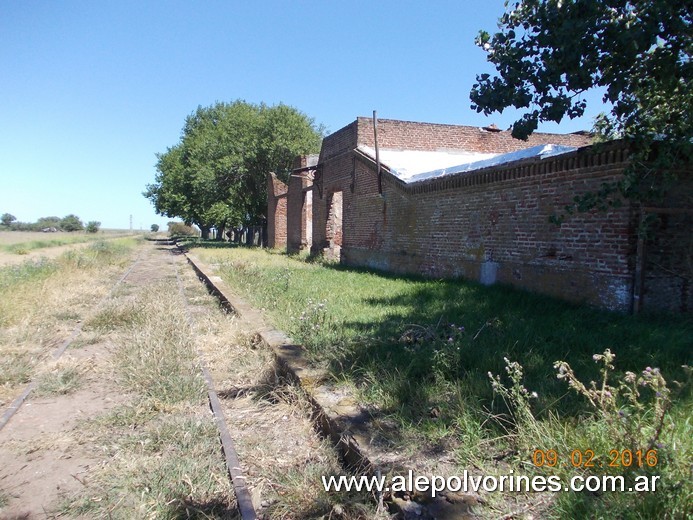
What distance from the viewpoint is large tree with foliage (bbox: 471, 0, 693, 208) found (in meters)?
4.66

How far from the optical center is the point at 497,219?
8664 millimetres

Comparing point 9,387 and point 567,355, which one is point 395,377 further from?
point 9,387

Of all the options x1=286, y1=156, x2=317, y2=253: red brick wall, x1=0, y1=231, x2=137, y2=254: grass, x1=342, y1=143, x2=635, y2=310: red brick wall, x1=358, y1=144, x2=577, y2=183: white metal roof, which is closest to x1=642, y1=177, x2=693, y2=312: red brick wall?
x1=342, y1=143, x2=635, y2=310: red brick wall

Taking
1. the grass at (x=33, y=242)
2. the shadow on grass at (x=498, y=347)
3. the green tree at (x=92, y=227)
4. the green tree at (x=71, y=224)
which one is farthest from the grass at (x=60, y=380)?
the green tree at (x=71, y=224)

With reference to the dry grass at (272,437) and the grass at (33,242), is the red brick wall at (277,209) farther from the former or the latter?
the dry grass at (272,437)

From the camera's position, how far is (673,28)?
454 cm

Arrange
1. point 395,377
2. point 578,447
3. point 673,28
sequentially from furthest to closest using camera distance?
1. point 673,28
2. point 395,377
3. point 578,447

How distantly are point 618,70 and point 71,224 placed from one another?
132 meters

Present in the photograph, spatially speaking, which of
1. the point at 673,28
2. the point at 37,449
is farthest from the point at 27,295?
the point at 673,28

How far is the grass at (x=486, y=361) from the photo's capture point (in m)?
2.70

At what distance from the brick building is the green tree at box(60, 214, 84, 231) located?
11732 cm

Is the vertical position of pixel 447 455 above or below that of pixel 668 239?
below

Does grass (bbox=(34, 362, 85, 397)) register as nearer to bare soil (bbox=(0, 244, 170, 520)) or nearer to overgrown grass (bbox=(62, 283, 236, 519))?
bare soil (bbox=(0, 244, 170, 520))

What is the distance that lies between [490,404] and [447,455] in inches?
26.1
